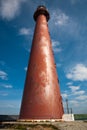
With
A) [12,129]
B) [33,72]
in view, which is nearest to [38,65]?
[33,72]

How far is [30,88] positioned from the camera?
16766 mm

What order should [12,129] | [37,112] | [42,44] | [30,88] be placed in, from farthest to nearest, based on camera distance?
[42,44]
[30,88]
[37,112]
[12,129]

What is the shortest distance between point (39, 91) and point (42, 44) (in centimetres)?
521

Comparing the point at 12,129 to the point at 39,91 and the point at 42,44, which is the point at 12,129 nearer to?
the point at 39,91

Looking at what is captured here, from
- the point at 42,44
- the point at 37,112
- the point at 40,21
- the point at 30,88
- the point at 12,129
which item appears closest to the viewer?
the point at 12,129

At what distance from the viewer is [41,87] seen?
16547mm

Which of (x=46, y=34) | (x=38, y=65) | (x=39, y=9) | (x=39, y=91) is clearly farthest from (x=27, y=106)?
(x=39, y=9)

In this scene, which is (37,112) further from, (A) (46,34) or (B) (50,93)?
(A) (46,34)

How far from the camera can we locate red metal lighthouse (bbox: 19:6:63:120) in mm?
15797

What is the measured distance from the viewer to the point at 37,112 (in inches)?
615

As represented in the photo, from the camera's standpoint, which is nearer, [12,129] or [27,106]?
[12,129]

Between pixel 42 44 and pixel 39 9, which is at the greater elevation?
pixel 39 9

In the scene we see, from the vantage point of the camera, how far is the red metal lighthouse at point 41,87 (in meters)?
15.8

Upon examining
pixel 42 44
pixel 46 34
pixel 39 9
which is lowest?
pixel 42 44
